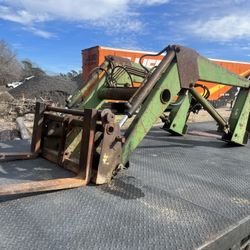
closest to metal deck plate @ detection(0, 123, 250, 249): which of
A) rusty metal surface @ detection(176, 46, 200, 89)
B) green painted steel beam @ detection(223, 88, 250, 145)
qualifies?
rusty metal surface @ detection(176, 46, 200, 89)

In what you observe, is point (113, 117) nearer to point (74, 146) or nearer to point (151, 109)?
point (151, 109)

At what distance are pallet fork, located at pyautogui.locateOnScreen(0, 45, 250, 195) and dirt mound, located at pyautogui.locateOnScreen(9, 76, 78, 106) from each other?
1256cm

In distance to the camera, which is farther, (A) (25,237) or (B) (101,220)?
(B) (101,220)

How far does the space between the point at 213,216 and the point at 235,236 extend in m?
0.19

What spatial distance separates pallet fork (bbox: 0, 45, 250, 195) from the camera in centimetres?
246

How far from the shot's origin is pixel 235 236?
1.87m

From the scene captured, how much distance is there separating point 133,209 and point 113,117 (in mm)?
714

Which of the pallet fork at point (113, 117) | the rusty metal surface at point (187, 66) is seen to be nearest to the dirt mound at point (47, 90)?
the pallet fork at point (113, 117)

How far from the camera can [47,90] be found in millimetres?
18484

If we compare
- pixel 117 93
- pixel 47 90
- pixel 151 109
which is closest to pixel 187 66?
pixel 151 109

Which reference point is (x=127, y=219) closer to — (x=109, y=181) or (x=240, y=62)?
(x=109, y=181)

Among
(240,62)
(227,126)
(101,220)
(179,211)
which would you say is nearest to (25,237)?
(101,220)

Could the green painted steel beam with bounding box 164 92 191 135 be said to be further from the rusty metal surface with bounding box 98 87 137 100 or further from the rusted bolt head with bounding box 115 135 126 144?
the rusted bolt head with bounding box 115 135 126 144

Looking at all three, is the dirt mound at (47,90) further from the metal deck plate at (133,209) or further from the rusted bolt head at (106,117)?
the rusted bolt head at (106,117)
